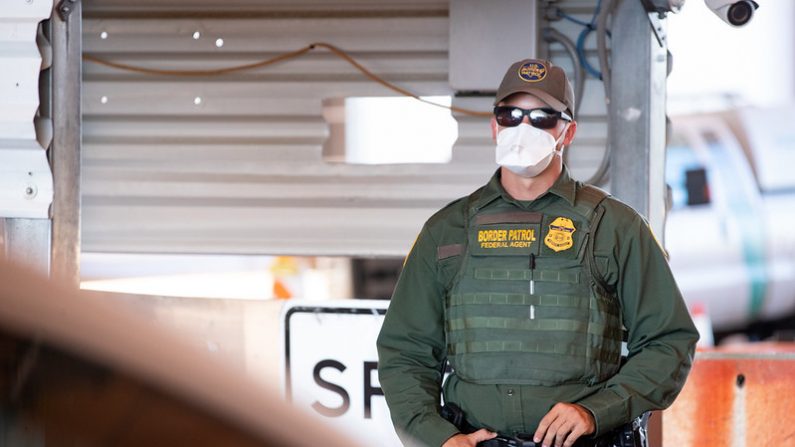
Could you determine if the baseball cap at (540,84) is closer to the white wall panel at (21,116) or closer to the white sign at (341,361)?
the white sign at (341,361)

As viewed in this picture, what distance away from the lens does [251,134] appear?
17.4 ft

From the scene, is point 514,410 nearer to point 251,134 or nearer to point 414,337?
point 414,337

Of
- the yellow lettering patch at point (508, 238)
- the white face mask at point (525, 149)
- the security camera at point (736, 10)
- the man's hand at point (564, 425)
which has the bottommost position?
the man's hand at point (564, 425)

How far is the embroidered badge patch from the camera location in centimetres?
339

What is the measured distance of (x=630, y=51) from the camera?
464 cm

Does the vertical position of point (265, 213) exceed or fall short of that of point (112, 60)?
it falls short

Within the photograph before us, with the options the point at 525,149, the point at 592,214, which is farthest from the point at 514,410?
the point at 525,149

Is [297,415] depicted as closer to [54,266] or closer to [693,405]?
[54,266]

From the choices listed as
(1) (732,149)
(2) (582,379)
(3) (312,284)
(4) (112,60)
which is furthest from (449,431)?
(1) (732,149)

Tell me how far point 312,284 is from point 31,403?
6236 mm

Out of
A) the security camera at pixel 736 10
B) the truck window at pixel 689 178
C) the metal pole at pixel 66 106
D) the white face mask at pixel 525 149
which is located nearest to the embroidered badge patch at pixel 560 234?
the white face mask at pixel 525 149

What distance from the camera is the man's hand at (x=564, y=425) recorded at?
3.16m

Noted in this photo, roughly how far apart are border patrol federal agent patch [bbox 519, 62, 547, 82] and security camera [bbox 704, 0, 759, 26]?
925 mm

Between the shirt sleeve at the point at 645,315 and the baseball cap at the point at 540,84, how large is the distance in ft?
1.21
